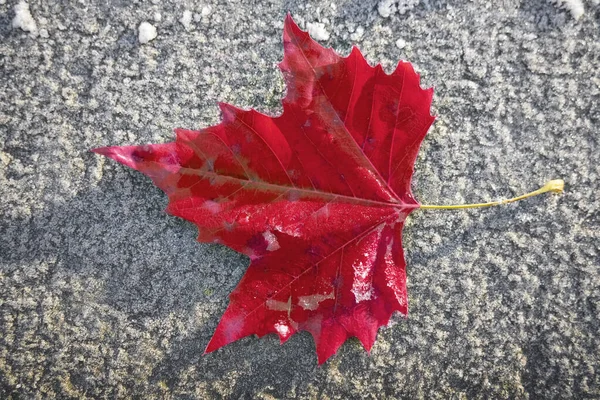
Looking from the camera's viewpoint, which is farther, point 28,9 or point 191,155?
point 28,9

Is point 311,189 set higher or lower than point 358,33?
lower

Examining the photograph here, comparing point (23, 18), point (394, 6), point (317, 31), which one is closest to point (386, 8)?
point (394, 6)

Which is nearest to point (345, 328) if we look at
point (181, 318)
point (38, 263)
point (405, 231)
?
point (405, 231)

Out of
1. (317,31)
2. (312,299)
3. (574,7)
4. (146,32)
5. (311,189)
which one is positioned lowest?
(312,299)

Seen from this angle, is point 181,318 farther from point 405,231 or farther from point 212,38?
point 212,38

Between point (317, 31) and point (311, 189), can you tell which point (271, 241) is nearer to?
point (311, 189)

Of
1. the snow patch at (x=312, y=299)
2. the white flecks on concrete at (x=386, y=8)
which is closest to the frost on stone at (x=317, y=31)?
the white flecks on concrete at (x=386, y=8)

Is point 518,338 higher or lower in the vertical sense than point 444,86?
lower
